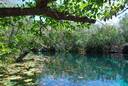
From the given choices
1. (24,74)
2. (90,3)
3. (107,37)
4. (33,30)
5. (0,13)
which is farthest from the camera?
(107,37)

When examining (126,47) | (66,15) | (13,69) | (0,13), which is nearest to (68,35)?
(66,15)

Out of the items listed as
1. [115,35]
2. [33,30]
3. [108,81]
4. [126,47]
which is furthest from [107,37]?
[33,30]

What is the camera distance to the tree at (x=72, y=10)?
12.1 feet

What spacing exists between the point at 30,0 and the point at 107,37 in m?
48.9

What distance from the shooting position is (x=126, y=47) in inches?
1909

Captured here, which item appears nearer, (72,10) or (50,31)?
(72,10)

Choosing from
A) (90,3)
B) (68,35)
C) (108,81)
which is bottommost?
(108,81)

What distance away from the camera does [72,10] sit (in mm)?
5336

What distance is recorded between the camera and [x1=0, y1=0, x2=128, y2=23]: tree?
3.69 metres

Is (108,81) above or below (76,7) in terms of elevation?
below

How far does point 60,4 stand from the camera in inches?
215

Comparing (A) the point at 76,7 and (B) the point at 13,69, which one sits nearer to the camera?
(A) the point at 76,7

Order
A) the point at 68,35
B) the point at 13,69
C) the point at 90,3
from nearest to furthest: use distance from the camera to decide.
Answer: the point at 90,3
the point at 68,35
the point at 13,69

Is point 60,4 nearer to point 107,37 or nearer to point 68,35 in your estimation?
point 68,35
